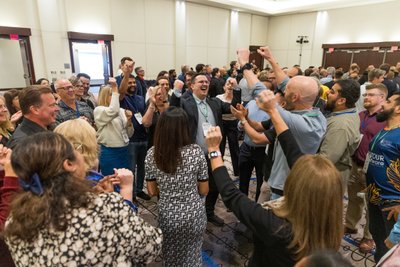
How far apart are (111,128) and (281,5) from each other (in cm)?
1233

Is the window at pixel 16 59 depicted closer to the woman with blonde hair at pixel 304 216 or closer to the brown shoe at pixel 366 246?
the woman with blonde hair at pixel 304 216

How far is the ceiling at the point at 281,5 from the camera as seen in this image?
10.5m

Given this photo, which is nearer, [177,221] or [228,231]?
[177,221]

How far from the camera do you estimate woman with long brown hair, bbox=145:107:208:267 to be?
173cm

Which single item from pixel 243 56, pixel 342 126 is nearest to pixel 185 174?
pixel 243 56

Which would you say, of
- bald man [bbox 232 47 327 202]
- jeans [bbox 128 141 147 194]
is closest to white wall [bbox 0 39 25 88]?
jeans [bbox 128 141 147 194]

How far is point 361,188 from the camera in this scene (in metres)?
2.72

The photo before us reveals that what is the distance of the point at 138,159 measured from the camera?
11.5ft

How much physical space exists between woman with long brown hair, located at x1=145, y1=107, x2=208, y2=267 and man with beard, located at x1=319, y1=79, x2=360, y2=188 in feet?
3.94

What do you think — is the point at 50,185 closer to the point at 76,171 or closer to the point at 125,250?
the point at 76,171

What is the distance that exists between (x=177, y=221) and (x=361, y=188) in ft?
6.86

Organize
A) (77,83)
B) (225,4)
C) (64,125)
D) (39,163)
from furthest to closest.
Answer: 1. (225,4)
2. (77,83)
3. (64,125)
4. (39,163)

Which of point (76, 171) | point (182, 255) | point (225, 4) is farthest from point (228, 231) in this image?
point (225, 4)

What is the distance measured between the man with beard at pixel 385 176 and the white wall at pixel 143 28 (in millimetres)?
7893
